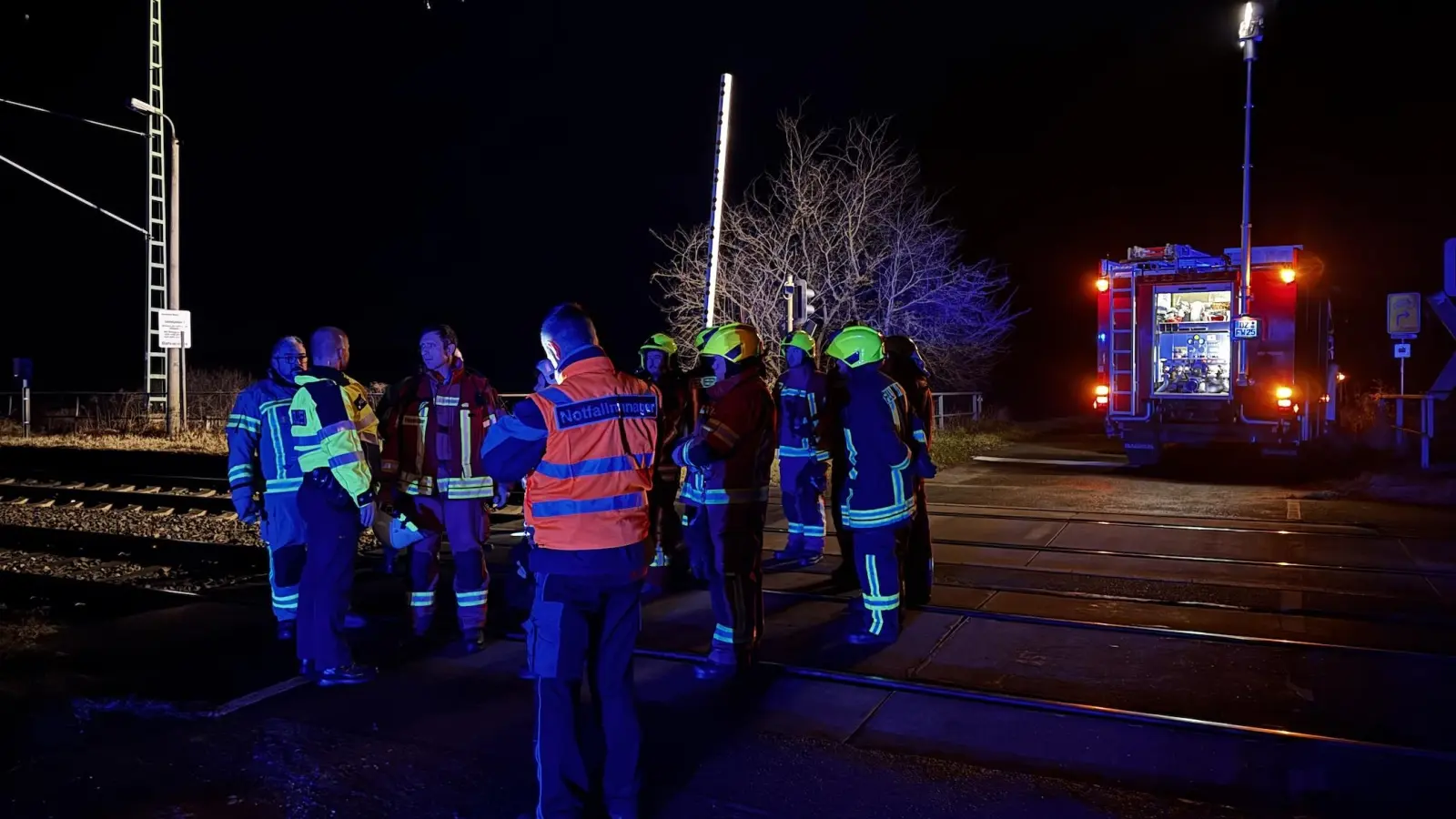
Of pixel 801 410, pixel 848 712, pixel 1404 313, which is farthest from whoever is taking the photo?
pixel 1404 313

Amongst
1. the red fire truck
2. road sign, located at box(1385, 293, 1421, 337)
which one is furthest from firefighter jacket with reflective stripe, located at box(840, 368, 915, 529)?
road sign, located at box(1385, 293, 1421, 337)

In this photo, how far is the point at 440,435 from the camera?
6070mm

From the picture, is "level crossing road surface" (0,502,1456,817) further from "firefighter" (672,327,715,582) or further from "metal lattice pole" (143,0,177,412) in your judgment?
"metal lattice pole" (143,0,177,412)

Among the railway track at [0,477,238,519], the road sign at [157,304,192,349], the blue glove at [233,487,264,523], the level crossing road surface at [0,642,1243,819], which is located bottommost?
the level crossing road surface at [0,642,1243,819]

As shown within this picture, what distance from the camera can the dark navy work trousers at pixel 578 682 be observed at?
12.3 ft

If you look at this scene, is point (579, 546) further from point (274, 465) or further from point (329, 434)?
point (274, 465)

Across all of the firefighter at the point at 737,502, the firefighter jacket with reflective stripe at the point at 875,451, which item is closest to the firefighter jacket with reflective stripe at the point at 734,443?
the firefighter at the point at 737,502

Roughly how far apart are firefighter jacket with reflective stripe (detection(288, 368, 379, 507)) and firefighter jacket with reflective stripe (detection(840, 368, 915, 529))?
8.90 feet

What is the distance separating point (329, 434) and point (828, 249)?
17763mm

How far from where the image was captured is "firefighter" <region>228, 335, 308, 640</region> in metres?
6.04

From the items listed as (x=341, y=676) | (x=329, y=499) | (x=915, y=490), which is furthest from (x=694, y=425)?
(x=341, y=676)

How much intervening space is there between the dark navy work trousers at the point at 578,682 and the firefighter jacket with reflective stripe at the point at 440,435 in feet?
7.64

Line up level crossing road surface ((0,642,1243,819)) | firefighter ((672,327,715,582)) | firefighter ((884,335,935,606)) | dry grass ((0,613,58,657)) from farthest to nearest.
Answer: firefighter ((884,335,935,606)) → dry grass ((0,613,58,657)) → firefighter ((672,327,715,582)) → level crossing road surface ((0,642,1243,819))

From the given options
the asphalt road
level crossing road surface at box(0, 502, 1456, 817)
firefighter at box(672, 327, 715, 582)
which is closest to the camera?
level crossing road surface at box(0, 502, 1456, 817)
